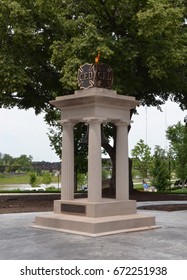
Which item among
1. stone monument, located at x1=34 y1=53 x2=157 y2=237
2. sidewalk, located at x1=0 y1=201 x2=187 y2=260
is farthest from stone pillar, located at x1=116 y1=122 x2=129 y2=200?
sidewalk, located at x1=0 y1=201 x2=187 y2=260

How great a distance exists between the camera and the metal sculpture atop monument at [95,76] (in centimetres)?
1542

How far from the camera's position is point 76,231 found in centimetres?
1443

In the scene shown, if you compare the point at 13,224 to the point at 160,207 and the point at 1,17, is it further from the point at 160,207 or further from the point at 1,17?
the point at 1,17

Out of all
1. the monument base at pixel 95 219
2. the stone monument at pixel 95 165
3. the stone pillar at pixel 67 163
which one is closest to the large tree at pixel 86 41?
the stone pillar at pixel 67 163

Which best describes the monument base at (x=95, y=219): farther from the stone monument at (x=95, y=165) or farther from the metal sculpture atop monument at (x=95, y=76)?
the metal sculpture atop monument at (x=95, y=76)

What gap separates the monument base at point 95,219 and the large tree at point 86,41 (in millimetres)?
9755

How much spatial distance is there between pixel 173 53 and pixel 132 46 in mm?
2711

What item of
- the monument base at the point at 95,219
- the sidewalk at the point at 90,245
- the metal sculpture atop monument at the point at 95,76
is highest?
the metal sculpture atop monument at the point at 95,76

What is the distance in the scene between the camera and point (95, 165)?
15.1m

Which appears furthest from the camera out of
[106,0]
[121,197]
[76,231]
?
[106,0]

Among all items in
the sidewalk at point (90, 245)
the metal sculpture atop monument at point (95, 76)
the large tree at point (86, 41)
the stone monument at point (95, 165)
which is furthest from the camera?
the large tree at point (86, 41)

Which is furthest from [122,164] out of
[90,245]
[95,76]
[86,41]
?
[86,41]

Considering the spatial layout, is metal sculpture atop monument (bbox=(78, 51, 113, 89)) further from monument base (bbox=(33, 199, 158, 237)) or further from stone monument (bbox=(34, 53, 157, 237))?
monument base (bbox=(33, 199, 158, 237))

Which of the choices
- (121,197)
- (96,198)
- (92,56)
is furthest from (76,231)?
(92,56)
